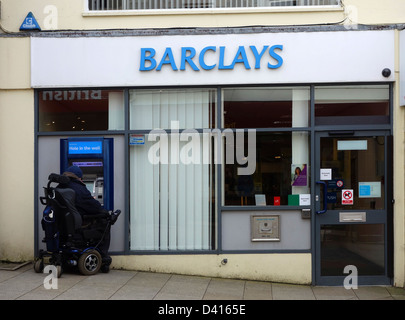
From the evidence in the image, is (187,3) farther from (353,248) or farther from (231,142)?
(353,248)

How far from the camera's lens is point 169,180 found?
25.7 feet

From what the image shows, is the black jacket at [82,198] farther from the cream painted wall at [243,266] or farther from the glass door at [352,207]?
the glass door at [352,207]

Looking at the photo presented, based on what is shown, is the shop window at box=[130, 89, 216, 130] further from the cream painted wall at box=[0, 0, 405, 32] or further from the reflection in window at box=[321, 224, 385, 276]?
the reflection in window at box=[321, 224, 385, 276]

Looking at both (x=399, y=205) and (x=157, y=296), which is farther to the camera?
(x=399, y=205)

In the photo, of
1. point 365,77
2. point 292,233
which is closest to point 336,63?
point 365,77

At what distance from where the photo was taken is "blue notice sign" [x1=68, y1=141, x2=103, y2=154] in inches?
300

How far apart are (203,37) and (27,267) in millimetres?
4470

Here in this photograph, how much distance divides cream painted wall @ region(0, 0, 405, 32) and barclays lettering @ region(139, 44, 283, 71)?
1.41ft

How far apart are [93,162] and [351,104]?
163 inches

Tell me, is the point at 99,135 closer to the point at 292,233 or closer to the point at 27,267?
the point at 27,267

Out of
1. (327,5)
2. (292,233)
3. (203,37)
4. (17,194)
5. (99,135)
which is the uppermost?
(327,5)

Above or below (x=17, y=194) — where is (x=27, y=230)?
below

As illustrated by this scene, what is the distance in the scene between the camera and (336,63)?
7.44m
